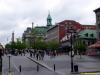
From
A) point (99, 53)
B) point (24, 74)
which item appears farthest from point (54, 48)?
point (24, 74)

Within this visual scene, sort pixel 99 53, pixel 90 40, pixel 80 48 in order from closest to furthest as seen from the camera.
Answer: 1. pixel 99 53
2. pixel 80 48
3. pixel 90 40

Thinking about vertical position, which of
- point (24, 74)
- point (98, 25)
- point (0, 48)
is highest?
point (98, 25)

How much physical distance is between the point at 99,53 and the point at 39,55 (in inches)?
889

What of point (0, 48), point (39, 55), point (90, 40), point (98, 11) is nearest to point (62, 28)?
point (90, 40)

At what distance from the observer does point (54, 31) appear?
7096 inches

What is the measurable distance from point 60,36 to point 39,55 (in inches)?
3855

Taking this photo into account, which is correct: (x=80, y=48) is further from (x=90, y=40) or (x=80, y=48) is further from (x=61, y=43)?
(x=61, y=43)

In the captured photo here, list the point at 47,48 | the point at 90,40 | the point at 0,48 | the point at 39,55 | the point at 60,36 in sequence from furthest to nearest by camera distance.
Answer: the point at 60,36 → the point at 47,48 → the point at 90,40 → the point at 39,55 → the point at 0,48

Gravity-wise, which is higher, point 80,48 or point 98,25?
point 98,25

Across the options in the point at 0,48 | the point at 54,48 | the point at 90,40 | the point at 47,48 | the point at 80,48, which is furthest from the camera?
the point at 47,48

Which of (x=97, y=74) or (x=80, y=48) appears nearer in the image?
(x=97, y=74)

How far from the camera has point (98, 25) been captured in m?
103

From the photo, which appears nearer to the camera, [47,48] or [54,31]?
[47,48]

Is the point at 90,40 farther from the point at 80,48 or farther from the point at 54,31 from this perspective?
the point at 54,31
